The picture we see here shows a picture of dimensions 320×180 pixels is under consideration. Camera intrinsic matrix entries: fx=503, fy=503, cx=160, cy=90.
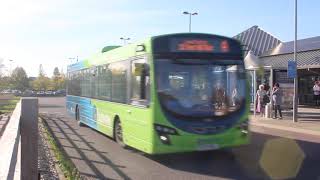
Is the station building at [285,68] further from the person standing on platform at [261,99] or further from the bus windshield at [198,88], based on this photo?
the bus windshield at [198,88]

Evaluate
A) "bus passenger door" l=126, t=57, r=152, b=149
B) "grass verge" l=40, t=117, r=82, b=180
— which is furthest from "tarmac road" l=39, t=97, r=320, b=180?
"bus passenger door" l=126, t=57, r=152, b=149

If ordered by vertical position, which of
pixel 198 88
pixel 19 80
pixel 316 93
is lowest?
pixel 316 93

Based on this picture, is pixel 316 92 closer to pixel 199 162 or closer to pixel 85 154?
pixel 199 162

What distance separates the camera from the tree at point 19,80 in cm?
11999

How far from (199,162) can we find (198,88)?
1.71 metres

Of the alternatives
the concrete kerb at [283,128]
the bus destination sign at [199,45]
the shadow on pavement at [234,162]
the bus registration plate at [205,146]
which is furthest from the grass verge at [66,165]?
the concrete kerb at [283,128]

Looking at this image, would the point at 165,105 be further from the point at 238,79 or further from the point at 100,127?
the point at 100,127

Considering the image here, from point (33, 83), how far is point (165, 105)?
12053cm

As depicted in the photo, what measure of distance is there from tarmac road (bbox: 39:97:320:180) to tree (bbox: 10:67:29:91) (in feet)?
358

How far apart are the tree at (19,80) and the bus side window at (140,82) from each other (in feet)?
361

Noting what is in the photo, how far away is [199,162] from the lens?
11406mm

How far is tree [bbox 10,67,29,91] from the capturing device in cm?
11999

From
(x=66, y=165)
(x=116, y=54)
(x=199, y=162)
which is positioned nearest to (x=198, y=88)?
(x=199, y=162)

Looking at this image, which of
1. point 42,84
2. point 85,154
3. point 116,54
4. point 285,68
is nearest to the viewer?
point 85,154
